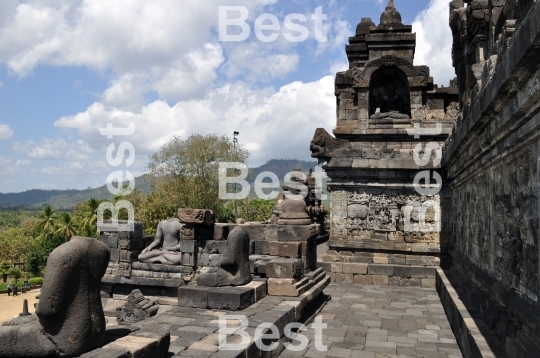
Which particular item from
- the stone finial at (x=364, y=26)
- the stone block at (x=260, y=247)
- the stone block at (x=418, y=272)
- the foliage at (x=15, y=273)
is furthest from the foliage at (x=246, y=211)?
the stone block at (x=418, y=272)

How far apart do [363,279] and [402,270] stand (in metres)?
1.06

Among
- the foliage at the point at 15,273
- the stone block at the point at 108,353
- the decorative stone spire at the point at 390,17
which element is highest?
the decorative stone spire at the point at 390,17

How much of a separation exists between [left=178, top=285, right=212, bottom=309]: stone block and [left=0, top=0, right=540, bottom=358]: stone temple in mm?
30

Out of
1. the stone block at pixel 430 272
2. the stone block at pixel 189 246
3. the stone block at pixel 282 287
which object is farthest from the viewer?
the stone block at pixel 430 272

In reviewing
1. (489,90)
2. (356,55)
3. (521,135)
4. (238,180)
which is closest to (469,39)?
(489,90)

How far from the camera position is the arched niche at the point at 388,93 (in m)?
14.2

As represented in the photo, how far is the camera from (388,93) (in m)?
14.4

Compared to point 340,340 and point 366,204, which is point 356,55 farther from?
point 340,340

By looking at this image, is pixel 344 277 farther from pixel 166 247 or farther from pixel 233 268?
pixel 233 268

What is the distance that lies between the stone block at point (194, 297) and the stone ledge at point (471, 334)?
3638 mm

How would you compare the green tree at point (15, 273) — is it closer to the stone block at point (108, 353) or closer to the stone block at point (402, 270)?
the stone block at point (402, 270)

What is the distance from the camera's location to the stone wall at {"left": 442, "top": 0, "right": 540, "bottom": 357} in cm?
359

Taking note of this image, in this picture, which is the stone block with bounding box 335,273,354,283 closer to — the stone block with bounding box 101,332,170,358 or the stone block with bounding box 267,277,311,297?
the stone block with bounding box 267,277,311,297

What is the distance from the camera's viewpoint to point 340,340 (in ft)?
22.6
